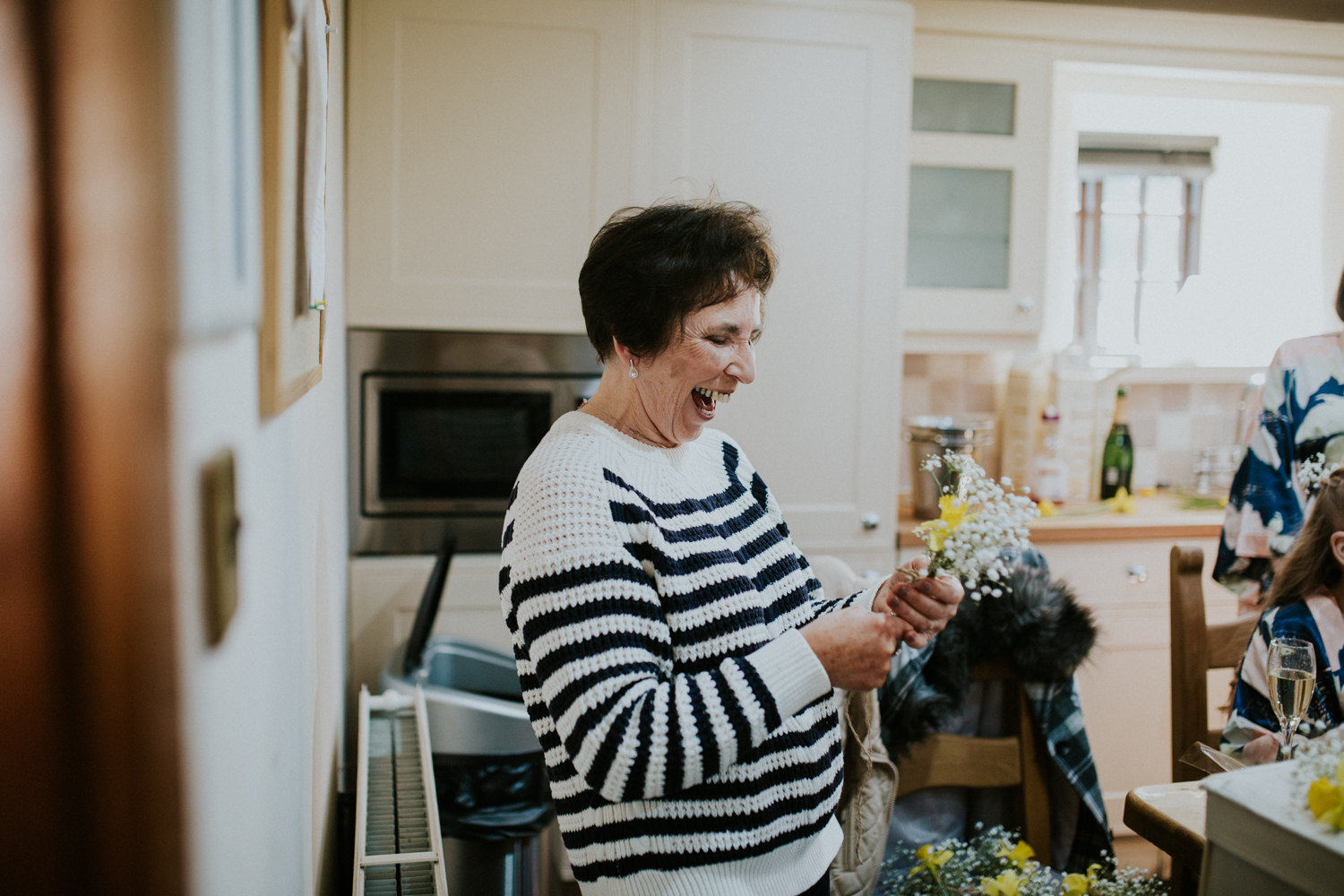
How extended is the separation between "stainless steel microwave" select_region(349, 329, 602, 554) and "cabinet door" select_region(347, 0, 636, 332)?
0.06 m

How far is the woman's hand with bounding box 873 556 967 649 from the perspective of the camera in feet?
3.60

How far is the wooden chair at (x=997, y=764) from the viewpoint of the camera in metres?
1.71

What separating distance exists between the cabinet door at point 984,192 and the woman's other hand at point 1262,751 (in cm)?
A: 156

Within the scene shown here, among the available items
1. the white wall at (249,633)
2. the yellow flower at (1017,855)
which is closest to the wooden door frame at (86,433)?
the white wall at (249,633)

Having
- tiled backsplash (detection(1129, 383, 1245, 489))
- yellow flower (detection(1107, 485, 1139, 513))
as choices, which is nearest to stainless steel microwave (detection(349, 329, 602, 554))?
yellow flower (detection(1107, 485, 1139, 513))

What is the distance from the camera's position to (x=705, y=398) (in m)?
1.12

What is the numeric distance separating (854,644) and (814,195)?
63.3 inches

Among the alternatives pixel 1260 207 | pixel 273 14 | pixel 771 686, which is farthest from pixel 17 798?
pixel 1260 207

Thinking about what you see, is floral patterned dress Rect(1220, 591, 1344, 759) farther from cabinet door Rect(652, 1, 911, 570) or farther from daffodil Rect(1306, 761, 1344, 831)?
cabinet door Rect(652, 1, 911, 570)

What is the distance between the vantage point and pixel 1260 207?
338cm

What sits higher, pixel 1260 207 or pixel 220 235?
pixel 1260 207

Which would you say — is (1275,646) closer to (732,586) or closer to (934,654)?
(934,654)

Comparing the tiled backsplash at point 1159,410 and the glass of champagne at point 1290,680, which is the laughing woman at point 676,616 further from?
the tiled backsplash at point 1159,410

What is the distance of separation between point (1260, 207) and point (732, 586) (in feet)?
10.4
